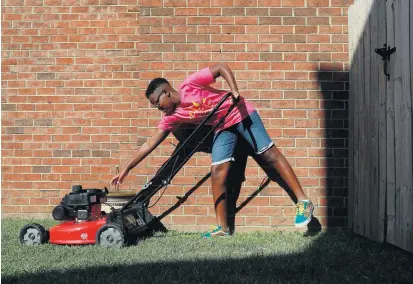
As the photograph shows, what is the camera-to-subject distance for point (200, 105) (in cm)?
602

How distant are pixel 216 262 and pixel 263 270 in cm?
41

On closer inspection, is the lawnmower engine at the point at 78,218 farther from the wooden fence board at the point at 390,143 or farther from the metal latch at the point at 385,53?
the metal latch at the point at 385,53

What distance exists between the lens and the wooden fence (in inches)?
187

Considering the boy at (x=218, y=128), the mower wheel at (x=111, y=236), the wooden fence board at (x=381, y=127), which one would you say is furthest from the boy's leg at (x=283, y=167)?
the mower wheel at (x=111, y=236)

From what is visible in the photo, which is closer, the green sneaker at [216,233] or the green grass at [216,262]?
the green grass at [216,262]

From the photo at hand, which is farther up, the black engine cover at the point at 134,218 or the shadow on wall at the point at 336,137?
the shadow on wall at the point at 336,137

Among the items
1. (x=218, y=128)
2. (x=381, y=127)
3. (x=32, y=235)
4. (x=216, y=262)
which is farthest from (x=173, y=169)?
(x=381, y=127)

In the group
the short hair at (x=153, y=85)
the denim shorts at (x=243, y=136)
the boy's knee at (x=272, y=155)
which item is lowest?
the boy's knee at (x=272, y=155)

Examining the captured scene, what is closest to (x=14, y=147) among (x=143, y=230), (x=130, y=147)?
(x=130, y=147)

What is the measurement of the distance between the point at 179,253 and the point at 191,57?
2312mm

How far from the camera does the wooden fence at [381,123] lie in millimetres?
4746

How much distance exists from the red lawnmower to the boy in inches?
9.9

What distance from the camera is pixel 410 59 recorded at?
466 centimetres

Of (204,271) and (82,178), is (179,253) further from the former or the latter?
(82,178)
